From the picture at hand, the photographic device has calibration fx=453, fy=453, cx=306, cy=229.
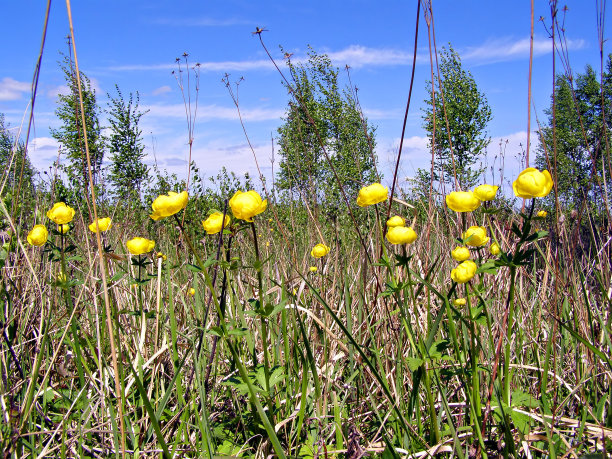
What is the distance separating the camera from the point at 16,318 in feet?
6.00

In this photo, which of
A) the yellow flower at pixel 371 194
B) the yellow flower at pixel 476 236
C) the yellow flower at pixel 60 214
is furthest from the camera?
the yellow flower at pixel 60 214

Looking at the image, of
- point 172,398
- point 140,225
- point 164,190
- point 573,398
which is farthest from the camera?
point 164,190

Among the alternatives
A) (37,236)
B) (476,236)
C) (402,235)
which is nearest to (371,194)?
(402,235)

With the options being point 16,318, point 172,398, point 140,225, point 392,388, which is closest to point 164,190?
point 140,225

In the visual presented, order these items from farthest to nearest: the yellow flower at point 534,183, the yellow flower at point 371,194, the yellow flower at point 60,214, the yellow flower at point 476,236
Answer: the yellow flower at point 60,214 → the yellow flower at point 371,194 → the yellow flower at point 476,236 → the yellow flower at point 534,183

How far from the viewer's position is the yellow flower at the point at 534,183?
100cm

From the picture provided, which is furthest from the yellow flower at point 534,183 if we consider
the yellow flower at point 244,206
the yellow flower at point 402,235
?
the yellow flower at point 244,206

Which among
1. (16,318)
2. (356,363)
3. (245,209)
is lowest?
(356,363)

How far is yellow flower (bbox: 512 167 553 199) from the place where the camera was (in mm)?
998

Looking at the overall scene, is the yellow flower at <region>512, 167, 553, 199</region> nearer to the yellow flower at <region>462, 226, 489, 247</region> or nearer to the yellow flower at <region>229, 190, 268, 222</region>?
the yellow flower at <region>462, 226, 489, 247</region>

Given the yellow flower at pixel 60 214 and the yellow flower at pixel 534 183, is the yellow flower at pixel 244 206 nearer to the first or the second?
the yellow flower at pixel 534 183

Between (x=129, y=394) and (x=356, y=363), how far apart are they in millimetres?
761

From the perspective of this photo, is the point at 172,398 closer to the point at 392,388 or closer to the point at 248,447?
the point at 248,447

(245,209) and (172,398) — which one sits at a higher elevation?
(245,209)
